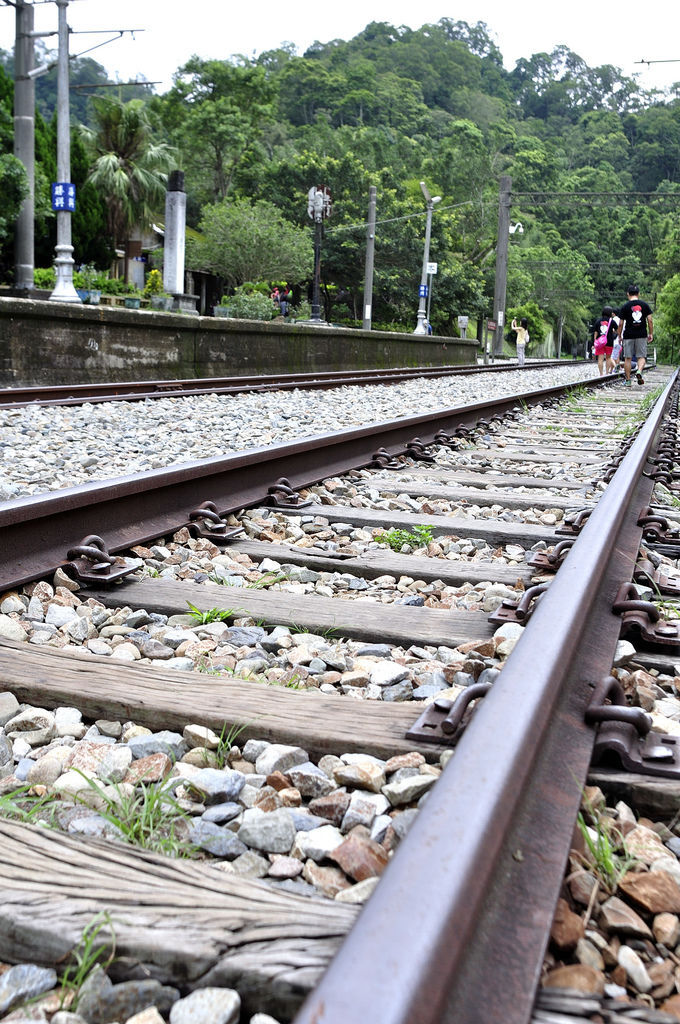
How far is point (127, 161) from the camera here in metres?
51.0

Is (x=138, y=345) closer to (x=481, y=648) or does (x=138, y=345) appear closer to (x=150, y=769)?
(x=481, y=648)

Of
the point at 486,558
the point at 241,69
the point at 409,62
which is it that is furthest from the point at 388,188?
the point at 409,62

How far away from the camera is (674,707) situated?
1894 mm

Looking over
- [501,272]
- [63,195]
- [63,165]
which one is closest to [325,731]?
[63,195]

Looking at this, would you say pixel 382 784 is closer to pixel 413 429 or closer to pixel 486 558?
pixel 486 558

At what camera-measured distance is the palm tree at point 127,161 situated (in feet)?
160

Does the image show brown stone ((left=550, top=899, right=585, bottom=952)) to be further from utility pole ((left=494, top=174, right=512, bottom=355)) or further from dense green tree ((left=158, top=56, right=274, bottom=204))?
dense green tree ((left=158, top=56, right=274, bottom=204))

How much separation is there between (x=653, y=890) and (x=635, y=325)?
51.2 ft

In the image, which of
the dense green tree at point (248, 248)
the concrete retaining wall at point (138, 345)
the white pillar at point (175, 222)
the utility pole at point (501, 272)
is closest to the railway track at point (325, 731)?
the concrete retaining wall at point (138, 345)

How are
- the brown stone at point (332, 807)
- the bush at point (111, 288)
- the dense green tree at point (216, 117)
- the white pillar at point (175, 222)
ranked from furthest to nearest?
the dense green tree at point (216, 117), the bush at point (111, 288), the white pillar at point (175, 222), the brown stone at point (332, 807)

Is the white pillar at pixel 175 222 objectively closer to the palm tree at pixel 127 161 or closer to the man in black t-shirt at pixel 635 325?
the man in black t-shirt at pixel 635 325

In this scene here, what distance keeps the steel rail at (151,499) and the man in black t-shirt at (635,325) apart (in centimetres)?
1096

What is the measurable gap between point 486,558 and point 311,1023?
2666 mm

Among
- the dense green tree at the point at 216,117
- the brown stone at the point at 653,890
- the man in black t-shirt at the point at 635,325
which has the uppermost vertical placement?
the dense green tree at the point at 216,117
